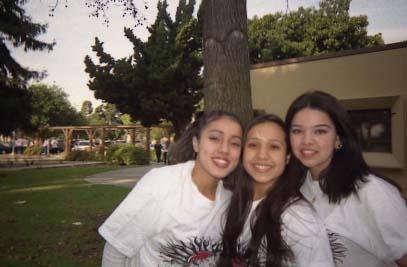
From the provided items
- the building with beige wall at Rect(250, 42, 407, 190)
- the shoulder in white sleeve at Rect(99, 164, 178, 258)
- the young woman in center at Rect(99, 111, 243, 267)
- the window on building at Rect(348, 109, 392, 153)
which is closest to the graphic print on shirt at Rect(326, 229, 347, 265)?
the young woman in center at Rect(99, 111, 243, 267)

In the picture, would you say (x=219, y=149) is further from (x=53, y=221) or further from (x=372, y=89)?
(x=372, y=89)

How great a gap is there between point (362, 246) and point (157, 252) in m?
1.26

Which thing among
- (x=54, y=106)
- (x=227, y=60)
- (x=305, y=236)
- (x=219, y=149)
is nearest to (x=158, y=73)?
(x=227, y=60)

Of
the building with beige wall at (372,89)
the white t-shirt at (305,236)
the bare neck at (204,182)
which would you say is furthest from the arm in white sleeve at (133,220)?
the building with beige wall at (372,89)

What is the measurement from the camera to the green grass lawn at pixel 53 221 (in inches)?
213

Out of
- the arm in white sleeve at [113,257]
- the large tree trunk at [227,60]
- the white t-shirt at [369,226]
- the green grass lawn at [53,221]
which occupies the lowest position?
the green grass lawn at [53,221]

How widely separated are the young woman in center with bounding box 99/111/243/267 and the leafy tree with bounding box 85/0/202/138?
1649 centimetres

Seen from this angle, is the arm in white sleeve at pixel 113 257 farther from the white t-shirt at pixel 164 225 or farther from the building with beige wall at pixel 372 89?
the building with beige wall at pixel 372 89

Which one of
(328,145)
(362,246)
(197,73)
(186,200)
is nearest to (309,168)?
(328,145)

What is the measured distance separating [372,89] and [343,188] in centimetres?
800

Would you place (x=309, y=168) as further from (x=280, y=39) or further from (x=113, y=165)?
(x=280, y=39)

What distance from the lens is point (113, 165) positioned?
22.7 metres

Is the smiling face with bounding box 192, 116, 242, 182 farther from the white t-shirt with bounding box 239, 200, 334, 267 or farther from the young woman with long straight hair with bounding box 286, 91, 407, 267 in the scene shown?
the white t-shirt with bounding box 239, 200, 334, 267

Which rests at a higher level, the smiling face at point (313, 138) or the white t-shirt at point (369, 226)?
the smiling face at point (313, 138)
